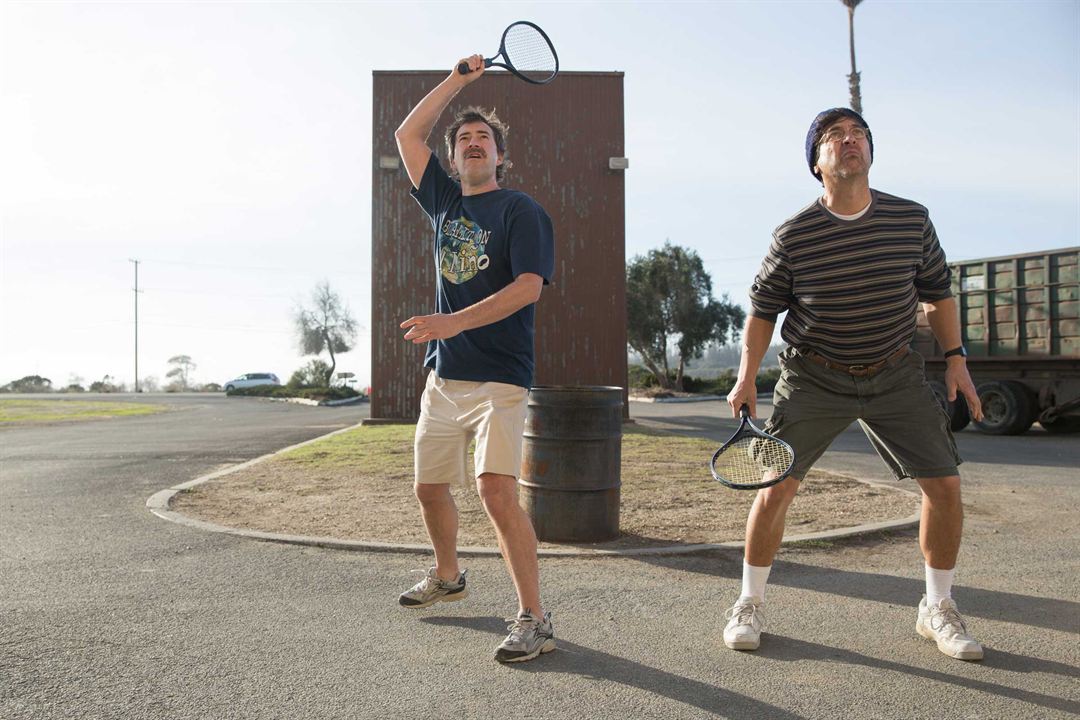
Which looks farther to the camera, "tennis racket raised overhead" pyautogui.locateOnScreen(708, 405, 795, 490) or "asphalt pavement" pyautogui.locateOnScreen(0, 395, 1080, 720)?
"tennis racket raised overhead" pyautogui.locateOnScreen(708, 405, 795, 490)

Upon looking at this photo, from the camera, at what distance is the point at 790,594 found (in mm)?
4469

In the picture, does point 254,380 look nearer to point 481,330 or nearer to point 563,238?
point 563,238

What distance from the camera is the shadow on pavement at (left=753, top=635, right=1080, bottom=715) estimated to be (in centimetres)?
305

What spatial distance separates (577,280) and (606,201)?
1721mm

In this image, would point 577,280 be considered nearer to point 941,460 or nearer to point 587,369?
point 587,369

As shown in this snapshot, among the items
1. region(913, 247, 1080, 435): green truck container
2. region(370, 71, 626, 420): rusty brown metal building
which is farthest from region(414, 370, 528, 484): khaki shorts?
region(370, 71, 626, 420): rusty brown metal building

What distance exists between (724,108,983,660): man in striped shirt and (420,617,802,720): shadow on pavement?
1.49 feet

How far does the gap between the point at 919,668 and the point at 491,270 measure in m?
2.24

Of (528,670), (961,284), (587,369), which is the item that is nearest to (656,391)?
(587,369)

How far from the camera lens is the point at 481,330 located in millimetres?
3744

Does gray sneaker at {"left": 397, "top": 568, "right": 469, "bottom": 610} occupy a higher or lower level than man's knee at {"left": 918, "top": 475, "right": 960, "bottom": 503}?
lower

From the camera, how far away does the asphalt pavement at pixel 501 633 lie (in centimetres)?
305

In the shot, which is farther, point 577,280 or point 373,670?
point 577,280

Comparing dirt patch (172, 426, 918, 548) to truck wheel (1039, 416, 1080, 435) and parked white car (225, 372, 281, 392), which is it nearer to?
truck wheel (1039, 416, 1080, 435)
